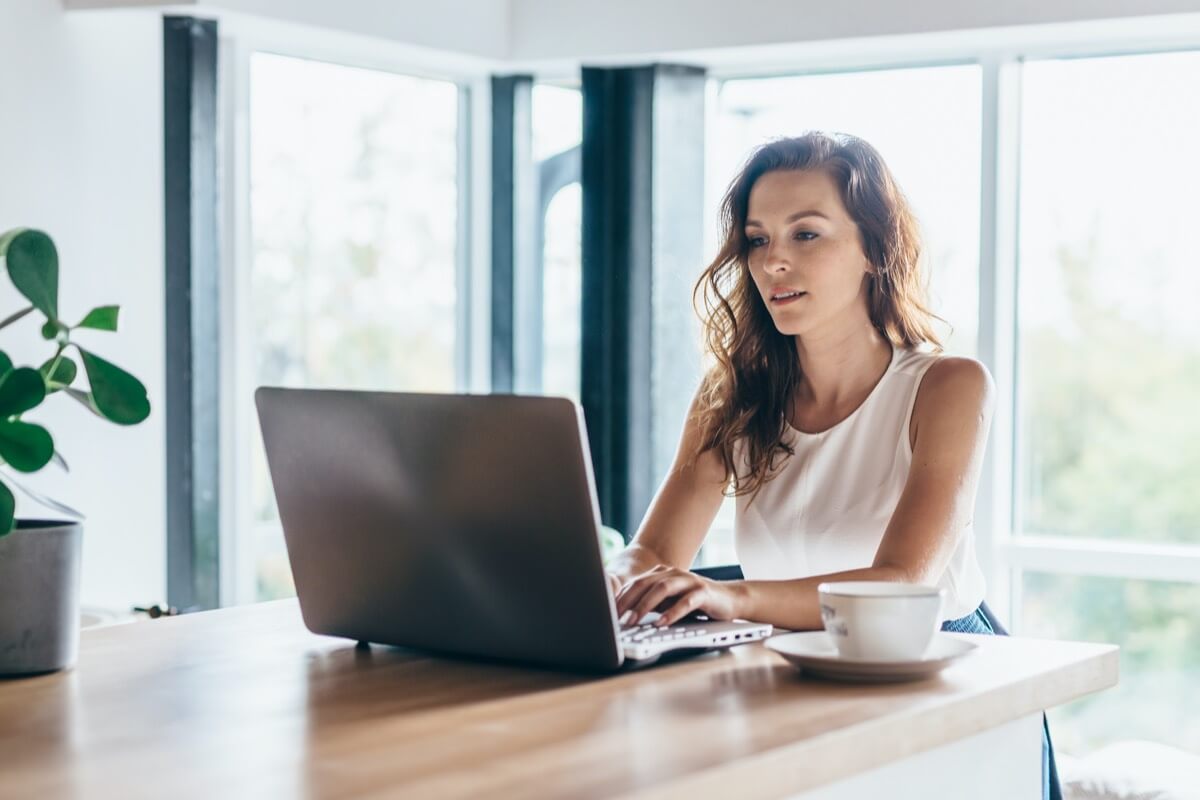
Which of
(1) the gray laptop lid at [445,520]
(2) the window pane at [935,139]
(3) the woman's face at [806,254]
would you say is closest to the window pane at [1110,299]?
(2) the window pane at [935,139]

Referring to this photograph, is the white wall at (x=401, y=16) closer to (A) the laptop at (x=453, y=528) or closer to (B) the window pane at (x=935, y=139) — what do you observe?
(B) the window pane at (x=935, y=139)

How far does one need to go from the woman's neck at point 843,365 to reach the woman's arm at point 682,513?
168 mm

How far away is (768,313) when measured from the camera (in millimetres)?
2295

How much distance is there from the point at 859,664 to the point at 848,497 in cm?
82

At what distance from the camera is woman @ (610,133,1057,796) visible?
2045mm

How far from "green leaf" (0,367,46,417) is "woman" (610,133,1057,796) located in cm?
91

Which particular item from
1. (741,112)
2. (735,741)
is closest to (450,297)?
(741,112)

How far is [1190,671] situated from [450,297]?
2.05m

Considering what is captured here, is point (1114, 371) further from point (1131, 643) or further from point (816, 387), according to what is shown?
point (816, 387)

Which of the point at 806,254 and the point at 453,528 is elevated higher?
the point at 806,254

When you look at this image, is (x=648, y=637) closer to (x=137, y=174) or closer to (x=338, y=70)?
(x=137, y=174)

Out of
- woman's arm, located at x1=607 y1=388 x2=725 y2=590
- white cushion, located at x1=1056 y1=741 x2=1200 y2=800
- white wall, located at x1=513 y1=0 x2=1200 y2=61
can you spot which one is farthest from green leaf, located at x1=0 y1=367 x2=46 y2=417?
white wall, located at x1=513 y1=0 x2=1200 y2=61

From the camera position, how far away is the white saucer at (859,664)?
50.3 inches

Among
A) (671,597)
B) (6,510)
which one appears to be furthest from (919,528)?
(6,510)
